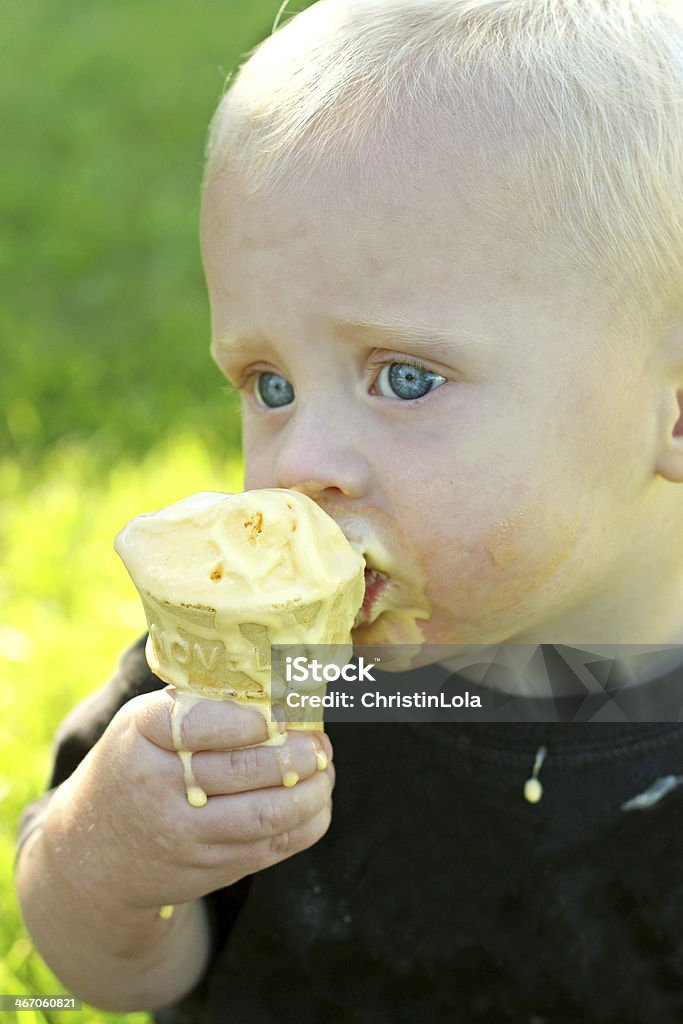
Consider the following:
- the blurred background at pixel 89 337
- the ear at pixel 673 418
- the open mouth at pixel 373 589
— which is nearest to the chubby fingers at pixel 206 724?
the open mouth at pixel 373 589

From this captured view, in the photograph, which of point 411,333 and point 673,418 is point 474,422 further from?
point 673,418

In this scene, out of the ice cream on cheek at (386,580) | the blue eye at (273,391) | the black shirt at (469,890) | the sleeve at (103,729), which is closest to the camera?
the ice cream on cheek at (386,580)

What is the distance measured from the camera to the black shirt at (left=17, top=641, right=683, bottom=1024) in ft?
5.72

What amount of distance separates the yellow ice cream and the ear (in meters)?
0.42

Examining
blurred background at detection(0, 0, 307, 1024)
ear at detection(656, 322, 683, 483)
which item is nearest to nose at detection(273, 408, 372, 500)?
ear at detection(656, 322, 683, 483)

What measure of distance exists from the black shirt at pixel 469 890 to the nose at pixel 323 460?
1.63 ft

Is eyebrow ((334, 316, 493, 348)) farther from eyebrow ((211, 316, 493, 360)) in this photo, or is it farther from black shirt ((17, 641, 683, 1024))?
black shirt ((17, 641, 683, 1024))

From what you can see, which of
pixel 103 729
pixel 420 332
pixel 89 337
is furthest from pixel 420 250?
pixel 89 337

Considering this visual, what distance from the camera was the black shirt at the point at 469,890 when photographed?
5.72ft

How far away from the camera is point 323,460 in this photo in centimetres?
145

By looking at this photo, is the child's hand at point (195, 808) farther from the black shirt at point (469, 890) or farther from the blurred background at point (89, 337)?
the blurred background at point (89, 337)

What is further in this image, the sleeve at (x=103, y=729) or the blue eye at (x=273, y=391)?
the sleeve at (x=103, y=729)

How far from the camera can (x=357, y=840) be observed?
6.07 feet

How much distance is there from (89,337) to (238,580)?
2.90 metres
